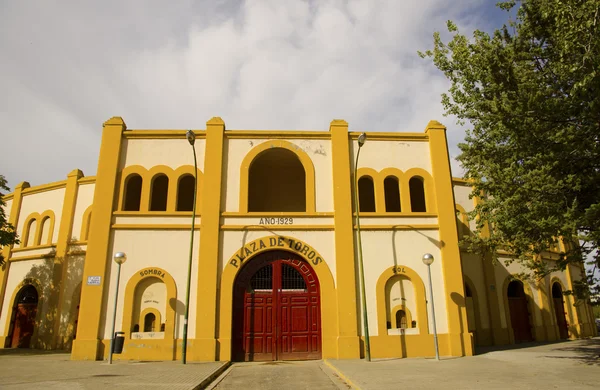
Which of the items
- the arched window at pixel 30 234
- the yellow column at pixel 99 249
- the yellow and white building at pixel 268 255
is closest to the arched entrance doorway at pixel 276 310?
the yellow and white building at pixel 268 255

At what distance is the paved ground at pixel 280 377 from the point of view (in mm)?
10180

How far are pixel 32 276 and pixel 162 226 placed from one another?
10760 mm

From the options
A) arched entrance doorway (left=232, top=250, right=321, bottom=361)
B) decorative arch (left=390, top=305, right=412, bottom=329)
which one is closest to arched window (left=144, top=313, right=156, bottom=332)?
arched entrance doorway (left=232, top=250, right=321, bottom=361)

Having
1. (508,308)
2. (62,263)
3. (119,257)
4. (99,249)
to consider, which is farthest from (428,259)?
(62,263)

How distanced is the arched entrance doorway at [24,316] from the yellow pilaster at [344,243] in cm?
1608

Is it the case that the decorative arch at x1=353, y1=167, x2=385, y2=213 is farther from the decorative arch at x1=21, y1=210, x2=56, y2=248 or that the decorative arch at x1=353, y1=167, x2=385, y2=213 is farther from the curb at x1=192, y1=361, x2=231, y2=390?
the decorative arch at x1=21, y1=210, x2=56, y2=248

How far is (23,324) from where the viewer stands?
2148 centimetres

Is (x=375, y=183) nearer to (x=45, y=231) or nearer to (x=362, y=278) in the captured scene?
(x=362, y=278)

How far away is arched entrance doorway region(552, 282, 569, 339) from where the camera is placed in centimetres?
2364

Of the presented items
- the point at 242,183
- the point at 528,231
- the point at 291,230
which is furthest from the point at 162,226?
Answer: the point at 528,231

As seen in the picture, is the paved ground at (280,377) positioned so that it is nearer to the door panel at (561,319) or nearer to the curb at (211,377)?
the curb at (211,377)

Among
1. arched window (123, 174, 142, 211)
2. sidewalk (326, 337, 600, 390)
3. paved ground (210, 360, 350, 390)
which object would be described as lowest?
paved ground (210, 360, 350, 390)

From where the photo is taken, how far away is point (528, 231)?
1209cm

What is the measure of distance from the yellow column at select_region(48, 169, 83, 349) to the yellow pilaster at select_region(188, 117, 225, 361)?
9223 millimetres
